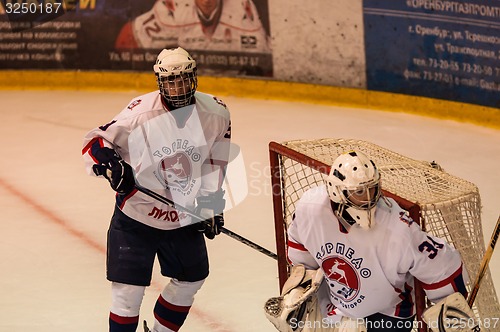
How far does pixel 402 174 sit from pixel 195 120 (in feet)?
2.37

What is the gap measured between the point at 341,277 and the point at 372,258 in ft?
0.43

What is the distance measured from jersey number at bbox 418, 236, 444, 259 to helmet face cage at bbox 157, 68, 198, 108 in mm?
998

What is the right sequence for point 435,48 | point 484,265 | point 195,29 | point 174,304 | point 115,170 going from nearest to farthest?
point 484,265 < point 115,170 < point 174,304 < point 435,48 < point 195,29

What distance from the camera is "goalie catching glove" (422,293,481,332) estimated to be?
284cm

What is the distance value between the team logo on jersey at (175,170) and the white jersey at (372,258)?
2.00 ft

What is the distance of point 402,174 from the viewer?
10.9 ft

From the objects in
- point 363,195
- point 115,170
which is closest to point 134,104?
point 115,170

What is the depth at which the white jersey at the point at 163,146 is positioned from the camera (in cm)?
352

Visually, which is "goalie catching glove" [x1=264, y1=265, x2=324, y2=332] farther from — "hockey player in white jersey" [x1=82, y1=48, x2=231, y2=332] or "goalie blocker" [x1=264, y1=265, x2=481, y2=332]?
"hockey player in white jersey" [x1=82, y1=48, x2=231, y2=332]

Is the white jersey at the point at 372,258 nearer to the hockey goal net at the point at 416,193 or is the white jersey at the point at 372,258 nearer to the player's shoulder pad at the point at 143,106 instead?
the hockey goal net at the point at 416,193

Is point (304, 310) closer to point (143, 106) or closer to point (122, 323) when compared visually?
point (122, 323)

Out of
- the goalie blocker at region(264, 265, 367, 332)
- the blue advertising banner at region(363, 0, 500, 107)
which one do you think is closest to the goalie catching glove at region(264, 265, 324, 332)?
the goalie blocker at region(264, 265, 367, 332)

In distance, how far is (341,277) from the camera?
3031 millimetres

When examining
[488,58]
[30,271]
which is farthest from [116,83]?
[30,271]
